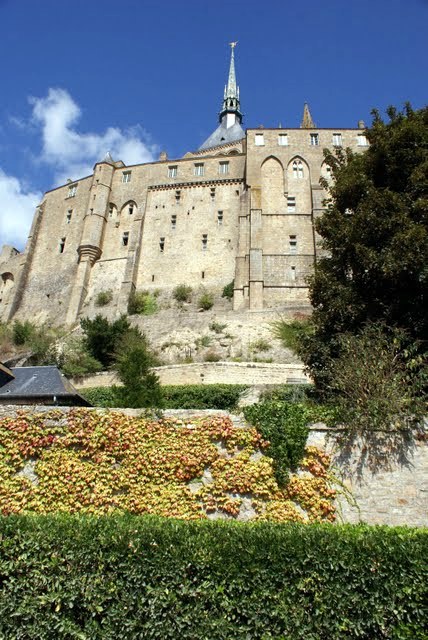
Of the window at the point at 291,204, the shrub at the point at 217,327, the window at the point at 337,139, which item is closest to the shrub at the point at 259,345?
the shrub at the point at 217,327

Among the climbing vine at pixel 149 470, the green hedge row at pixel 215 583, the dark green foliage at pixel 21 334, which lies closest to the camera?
the green hedge row at pixel 215 583

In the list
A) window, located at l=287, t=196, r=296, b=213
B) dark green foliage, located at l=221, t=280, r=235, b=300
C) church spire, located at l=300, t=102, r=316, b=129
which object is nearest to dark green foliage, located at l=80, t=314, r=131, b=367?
dark green foliage, located at l=221, t=280, r=235, b=300

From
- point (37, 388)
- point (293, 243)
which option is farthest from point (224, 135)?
point (37, 388)

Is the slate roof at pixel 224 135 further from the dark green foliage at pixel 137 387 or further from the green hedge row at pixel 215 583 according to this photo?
the green hedge row at pixel 215 583

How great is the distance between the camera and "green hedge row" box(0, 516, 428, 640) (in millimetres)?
5730

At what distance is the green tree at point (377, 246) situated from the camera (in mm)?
11531

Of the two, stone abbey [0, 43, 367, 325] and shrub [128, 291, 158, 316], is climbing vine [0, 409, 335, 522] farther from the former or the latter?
shrub [128, 291, 158, 316]

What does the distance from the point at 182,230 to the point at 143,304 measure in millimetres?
7811

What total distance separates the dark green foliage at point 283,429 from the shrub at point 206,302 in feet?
78.5

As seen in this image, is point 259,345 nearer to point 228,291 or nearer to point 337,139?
point 228,291

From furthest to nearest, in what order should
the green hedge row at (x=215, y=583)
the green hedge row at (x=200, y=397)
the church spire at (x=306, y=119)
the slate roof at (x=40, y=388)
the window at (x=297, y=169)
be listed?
the church spire at (x=306, y=119), the window at (x=297, y=169), the green hedge row at (x=200, y=397), the slate roof at (x=40, y=388), the green hedge row at (x=215, y=583)

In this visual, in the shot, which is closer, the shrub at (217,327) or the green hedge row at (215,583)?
the green hedge row at (215,583)

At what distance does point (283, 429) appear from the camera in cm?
866

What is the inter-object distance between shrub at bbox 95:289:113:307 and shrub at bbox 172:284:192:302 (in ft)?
16.0
